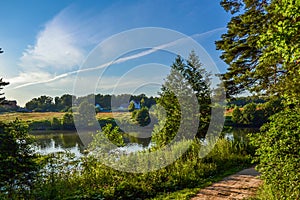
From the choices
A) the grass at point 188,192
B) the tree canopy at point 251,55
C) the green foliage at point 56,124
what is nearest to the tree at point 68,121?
the green foliage at point 56,124

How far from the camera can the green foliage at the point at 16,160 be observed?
4.73 m

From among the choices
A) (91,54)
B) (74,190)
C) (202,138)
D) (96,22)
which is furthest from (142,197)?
(96,22)

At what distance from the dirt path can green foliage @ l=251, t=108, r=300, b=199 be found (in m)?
1.31

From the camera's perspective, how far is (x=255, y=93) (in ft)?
35.0

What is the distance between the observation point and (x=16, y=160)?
4945 millimetres

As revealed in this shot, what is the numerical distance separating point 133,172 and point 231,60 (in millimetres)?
7262

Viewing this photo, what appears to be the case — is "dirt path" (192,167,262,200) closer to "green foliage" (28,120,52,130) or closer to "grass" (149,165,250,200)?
"grass" (149,165,250,200)

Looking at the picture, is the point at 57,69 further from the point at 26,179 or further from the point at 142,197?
the point at 142,197

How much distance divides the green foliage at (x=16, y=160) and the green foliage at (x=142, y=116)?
593 centimetres

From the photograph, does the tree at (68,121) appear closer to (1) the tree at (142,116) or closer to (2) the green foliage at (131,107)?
(1) the tree at (142,116)

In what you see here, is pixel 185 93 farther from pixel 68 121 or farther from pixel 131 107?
pixel 68 121

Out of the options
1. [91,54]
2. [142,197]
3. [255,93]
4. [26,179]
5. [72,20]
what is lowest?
[142,197]

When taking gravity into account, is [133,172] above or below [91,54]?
below

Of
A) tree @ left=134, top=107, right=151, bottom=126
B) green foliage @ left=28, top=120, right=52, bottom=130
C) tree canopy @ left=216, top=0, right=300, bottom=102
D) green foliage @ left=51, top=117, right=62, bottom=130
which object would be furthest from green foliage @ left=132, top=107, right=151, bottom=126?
green foliage @ left=51, top=117, right=62, bottom=130
